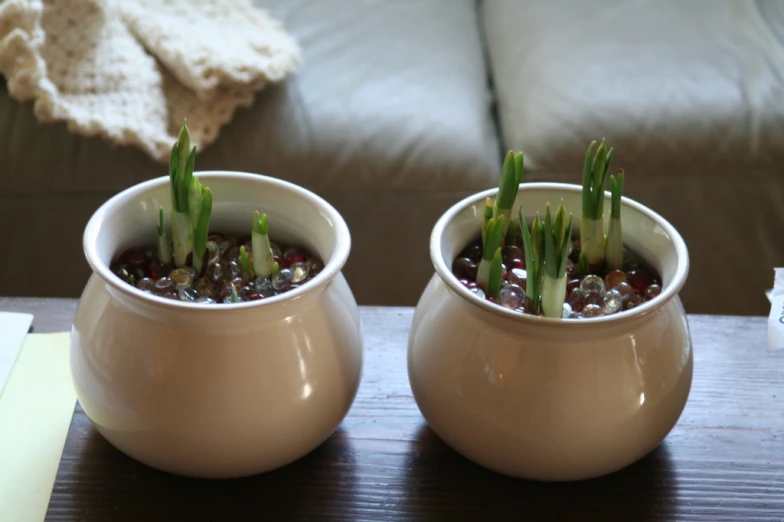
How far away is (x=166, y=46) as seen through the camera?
0.95m

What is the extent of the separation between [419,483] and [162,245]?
0.20 metres

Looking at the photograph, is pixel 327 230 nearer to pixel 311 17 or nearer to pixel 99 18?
pixel 99 18

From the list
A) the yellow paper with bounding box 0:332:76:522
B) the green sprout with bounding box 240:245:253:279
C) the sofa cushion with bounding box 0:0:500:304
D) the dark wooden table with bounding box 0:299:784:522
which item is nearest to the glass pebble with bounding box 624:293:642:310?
the dark wooden table with bounding box 0:299:784:522

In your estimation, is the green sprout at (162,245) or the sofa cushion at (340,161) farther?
the sofa cushion at (340,161)

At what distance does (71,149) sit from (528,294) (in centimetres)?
69

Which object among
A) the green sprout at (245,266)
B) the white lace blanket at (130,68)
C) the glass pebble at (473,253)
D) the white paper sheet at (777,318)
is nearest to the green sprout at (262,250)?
the green sprout at (245,266)

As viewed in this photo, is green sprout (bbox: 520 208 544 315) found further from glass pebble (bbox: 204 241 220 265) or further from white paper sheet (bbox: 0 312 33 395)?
white paper sheet (bbox: 0 312 33 395)

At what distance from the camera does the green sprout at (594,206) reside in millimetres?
441

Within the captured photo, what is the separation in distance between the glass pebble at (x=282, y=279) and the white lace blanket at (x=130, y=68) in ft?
1.61

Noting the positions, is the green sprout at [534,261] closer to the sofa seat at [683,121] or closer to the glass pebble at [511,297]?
the glass pebble at [511,297]

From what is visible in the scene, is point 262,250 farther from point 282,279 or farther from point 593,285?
point 593,285

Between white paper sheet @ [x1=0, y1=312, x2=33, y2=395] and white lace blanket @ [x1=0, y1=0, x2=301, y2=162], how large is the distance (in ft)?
1.17

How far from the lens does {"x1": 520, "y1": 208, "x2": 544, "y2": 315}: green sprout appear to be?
0.41 meters

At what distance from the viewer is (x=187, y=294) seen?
1.45 ft
